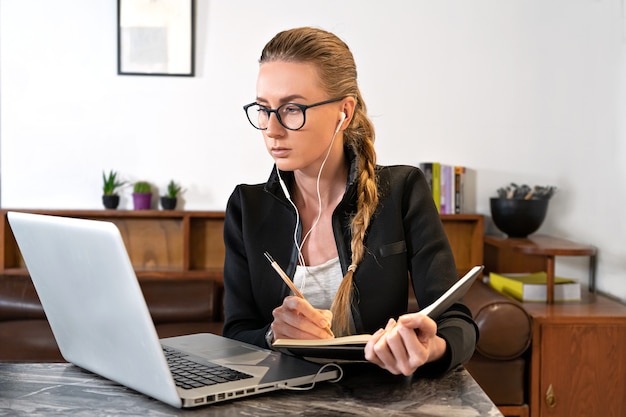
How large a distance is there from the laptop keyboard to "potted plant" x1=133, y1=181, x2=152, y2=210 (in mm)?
2218

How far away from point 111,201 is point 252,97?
2.51 ft

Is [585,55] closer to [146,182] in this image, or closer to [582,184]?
[582,184]

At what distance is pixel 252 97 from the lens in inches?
138

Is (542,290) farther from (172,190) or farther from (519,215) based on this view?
(172,190)

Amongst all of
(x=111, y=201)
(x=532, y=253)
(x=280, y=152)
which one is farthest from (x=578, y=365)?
(x=111, y=201)

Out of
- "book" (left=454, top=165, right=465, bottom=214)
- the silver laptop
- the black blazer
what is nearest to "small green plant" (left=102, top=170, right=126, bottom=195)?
"book" (left=454, top=165, right=465, bottom=214)

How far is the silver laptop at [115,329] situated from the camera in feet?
3.29

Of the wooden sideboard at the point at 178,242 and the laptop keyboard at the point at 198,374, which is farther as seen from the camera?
the wooden sideboard at the point at 178,242

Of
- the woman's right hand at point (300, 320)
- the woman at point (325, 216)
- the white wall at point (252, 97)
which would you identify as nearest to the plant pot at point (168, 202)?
the white wall at point (252, 97)

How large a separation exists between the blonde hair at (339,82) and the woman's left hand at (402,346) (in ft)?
1.57

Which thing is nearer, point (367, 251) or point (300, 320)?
point (300, 320)

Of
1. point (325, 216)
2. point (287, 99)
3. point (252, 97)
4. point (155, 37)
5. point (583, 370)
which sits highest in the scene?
point (155, 37)

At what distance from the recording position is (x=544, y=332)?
2.70 metres

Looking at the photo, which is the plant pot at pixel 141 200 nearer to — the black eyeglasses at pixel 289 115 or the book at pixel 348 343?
the black eyeglasses at pixel 289 115
